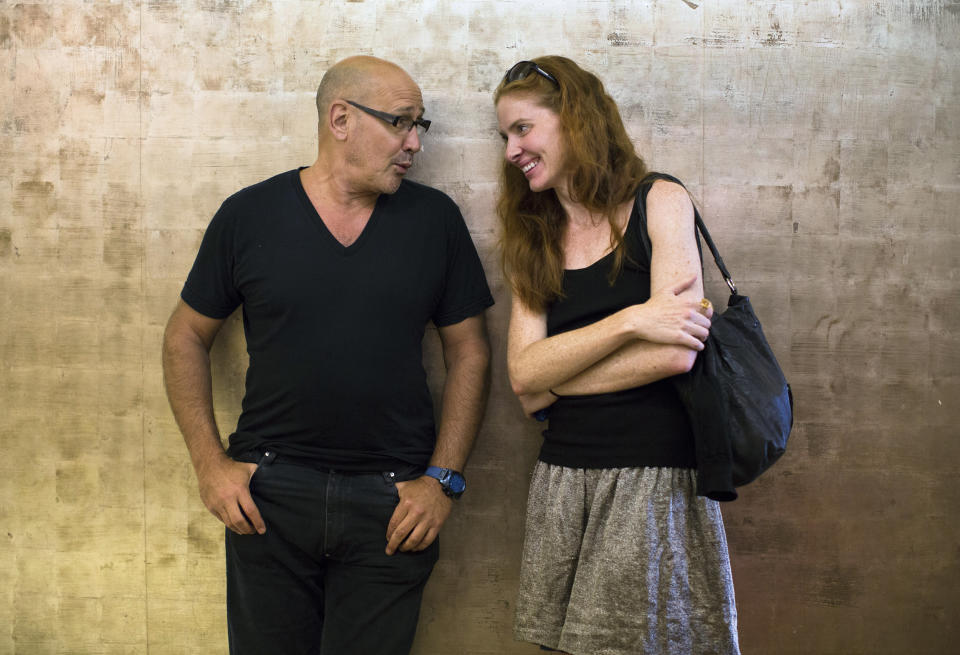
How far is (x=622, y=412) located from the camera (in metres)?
1.69

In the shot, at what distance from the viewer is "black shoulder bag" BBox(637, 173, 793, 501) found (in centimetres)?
153

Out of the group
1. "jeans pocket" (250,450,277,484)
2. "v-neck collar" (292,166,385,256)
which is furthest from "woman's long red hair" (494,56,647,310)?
"jeans pocket" (250,450,277,484)

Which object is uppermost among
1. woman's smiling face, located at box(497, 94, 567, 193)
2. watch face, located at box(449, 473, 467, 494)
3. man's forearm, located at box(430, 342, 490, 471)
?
woman's smiling face, located at box(497, 94, 567, 193)

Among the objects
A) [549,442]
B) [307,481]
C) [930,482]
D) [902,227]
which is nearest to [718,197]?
[902,227]

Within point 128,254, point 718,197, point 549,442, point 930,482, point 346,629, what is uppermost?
point 718,197

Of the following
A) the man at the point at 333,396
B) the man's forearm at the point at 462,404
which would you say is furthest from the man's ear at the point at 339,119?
the man's forearm at the point at 462,404

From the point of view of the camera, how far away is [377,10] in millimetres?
2232

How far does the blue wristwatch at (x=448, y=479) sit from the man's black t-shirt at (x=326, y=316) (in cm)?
5

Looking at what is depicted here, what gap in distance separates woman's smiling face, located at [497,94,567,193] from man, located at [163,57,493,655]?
1.01 feet

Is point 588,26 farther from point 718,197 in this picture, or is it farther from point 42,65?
point 42,65

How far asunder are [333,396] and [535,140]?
33.7 inches

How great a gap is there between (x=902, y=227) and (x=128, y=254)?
2495 millimetres

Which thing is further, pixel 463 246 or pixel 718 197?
pixel 718 197

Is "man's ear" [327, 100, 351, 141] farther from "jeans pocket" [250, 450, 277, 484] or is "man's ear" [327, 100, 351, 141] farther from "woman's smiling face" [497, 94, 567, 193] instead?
"jeans pocket" [250, 450, 277, 484]
